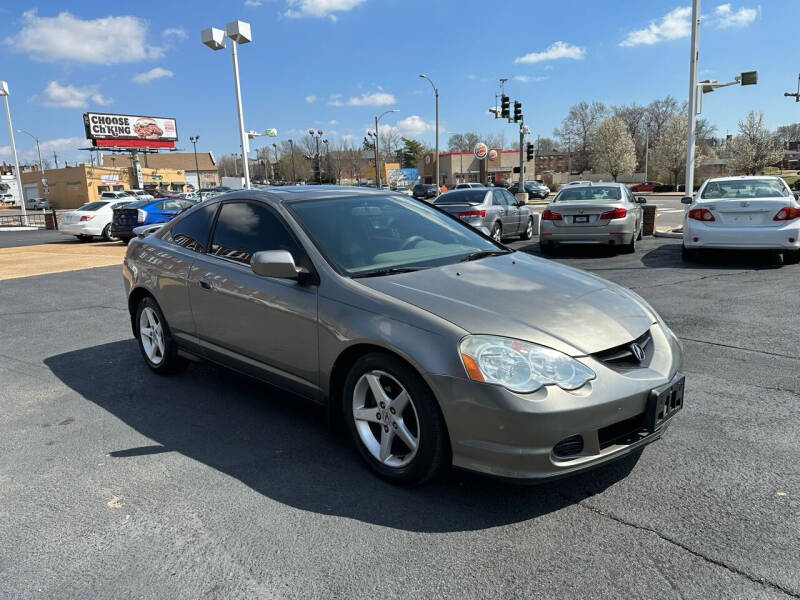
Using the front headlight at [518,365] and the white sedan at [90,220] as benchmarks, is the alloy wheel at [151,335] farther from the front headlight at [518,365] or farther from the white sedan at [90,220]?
the white sedan at [90,220]

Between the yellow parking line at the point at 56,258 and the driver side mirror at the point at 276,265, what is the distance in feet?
36.4

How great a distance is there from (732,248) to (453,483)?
832cm

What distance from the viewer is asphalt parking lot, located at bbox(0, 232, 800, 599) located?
7.57 ft

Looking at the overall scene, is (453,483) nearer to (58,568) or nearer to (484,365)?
(484,365)

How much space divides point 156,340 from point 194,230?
3.59 ft

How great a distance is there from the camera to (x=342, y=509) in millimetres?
2826

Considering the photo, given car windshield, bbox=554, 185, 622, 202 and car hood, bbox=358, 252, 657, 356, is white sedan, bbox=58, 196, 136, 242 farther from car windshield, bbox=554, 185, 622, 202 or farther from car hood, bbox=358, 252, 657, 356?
car hood, bbox=358, 252, 657, 356

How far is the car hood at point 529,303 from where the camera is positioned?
107 inches

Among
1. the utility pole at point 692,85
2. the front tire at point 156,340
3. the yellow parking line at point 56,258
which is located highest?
the utility pole at point 692,85

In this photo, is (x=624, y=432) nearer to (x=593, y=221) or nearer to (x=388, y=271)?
(x=388, y=271)

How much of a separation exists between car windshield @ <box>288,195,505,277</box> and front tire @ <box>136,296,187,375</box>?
6.04 ft

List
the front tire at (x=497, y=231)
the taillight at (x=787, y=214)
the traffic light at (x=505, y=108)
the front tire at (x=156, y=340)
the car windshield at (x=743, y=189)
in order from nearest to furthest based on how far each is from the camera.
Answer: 1. the front tire at (x=156, y=340)
2. the taillight at (x=787, y=214)
3. the car windshield at (x=743, y=189)
4. the front tire at (x=497, y=231)
5. the traffic light at (x=505, y=108)

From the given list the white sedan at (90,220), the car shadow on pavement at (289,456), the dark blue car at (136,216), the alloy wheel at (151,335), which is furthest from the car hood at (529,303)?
the white sedan at (90,220)

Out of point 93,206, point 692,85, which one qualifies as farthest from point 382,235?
point 93,206
